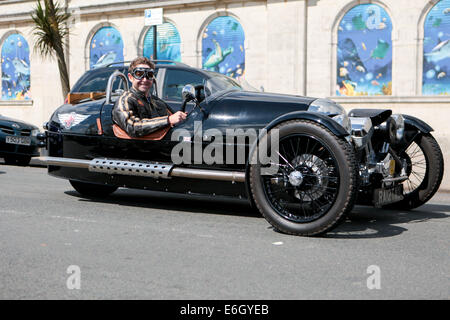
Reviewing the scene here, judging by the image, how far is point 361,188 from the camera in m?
4.63

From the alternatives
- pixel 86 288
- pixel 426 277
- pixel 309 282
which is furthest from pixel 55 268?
pixel 426 277

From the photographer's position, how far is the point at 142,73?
5398 mm

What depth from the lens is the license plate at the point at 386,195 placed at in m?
4.60

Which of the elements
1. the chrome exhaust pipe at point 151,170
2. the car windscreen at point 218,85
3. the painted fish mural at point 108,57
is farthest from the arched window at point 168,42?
the chrome exhaust pipe at point 151,170

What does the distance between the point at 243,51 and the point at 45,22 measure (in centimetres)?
644

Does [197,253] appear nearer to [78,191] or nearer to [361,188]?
[361,188]

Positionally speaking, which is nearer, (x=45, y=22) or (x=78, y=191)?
(x=78, y=191)

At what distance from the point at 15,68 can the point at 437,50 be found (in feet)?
56.6

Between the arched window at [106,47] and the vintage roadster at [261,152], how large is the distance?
47.7 feet

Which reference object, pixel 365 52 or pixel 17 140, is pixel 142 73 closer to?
pixel 17 140

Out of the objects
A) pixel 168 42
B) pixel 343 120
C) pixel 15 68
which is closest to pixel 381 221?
pixel 343 120
